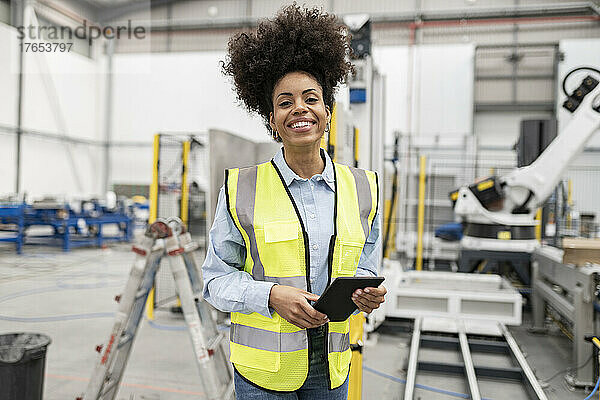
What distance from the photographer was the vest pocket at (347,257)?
3.96ft

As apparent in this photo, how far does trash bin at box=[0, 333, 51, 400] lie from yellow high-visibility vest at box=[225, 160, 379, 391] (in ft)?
5.50

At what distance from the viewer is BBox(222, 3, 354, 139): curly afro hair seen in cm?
124

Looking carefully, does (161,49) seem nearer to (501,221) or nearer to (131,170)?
(131,170)

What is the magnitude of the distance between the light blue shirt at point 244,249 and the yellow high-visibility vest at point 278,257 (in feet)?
0.06

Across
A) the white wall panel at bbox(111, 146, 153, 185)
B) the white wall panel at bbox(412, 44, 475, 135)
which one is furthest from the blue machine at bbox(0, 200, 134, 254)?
the white wall panel at bbox(412, 44, 475, 135)

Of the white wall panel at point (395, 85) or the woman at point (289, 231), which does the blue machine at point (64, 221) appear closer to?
the white wall panel at point (395, 85)

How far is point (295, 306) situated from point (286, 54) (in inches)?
25.0

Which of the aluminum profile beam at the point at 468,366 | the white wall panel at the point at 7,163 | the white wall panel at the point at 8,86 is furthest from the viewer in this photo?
the white wall panel at the point at 7,163

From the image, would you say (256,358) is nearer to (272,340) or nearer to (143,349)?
(272,340)

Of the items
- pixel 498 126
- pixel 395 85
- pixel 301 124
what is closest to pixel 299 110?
pixel 301 124

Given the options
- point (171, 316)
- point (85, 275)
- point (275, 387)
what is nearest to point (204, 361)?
point (275, 387)

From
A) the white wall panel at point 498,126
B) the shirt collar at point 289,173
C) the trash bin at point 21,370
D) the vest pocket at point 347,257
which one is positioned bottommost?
the trash bin at point 21,370

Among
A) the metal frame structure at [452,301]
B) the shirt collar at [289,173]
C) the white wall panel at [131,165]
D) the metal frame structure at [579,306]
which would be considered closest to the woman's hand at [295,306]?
the shirt collar at [289,173]

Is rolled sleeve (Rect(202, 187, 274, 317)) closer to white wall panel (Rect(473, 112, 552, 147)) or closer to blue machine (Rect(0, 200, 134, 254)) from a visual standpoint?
blue machine (Rect(0, 200, 134, 254))
